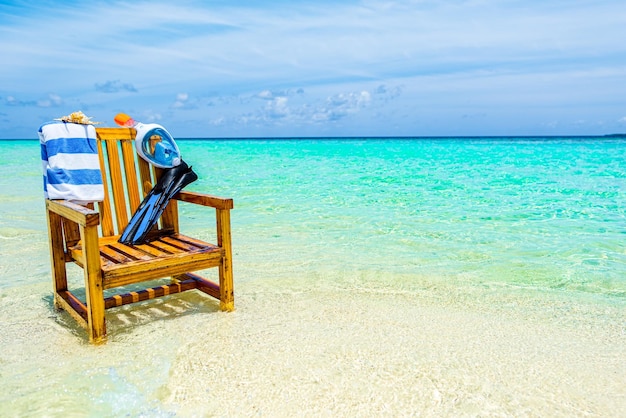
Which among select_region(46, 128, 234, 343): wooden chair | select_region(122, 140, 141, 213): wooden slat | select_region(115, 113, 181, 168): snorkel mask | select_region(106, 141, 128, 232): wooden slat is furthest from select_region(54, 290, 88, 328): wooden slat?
select_region(115, 113, 181, 168): snorkel mask

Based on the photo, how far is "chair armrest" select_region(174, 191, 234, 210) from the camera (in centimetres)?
319

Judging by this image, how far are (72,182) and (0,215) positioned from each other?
539 centimetres

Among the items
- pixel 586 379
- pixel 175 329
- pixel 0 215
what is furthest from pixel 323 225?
pixel 0 215

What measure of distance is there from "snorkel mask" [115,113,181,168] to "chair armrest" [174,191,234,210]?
248mm

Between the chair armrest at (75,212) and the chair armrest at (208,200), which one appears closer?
the chair armrest at (75,212)

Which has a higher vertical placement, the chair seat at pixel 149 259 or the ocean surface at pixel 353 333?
the chair seat at pixel 149 259

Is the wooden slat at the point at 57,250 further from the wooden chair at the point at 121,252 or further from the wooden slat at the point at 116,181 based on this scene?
the wooden slat at the point at 116,181

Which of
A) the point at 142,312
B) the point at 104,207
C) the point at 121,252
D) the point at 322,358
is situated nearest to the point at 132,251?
the point at 121,252

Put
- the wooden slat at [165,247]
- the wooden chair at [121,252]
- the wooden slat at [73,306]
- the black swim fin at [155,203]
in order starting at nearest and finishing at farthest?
the wooden chair at [121,252] → the wooden slat at [73,306] → the wooden slat at [165,247] → the black swim fin at [155,203]

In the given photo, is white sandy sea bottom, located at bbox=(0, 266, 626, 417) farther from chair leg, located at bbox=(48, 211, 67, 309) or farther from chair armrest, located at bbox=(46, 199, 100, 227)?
chair armrest, located at bbox=(46, 199, 100, 227)

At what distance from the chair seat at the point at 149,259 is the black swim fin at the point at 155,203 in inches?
3.3

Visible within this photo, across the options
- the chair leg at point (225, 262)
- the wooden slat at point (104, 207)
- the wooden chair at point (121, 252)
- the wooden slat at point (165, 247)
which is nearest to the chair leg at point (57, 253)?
the wooden chair at point (121, 252)

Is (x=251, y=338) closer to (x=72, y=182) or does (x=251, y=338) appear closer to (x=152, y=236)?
(x=152, y=236)

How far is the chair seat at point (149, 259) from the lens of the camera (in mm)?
2875
